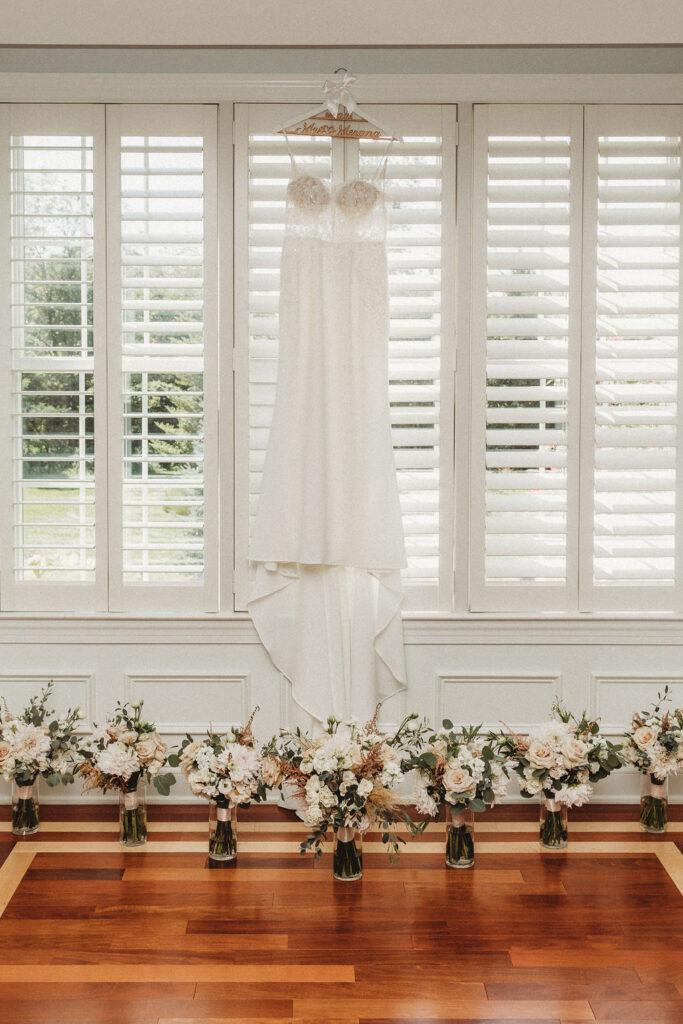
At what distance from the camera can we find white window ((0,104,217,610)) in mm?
3285

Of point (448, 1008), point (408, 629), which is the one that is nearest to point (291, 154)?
point (408, 629)

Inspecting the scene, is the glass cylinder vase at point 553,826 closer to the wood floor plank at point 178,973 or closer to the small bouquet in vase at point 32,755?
the wood floor plank at point 178,973

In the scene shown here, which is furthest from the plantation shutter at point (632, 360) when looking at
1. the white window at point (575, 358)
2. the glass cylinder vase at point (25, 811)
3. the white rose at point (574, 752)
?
the glass cylinder vase at point (25, 811)

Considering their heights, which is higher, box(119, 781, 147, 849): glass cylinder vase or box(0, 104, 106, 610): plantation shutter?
box(0, 104, 106, 610): plantation shutter

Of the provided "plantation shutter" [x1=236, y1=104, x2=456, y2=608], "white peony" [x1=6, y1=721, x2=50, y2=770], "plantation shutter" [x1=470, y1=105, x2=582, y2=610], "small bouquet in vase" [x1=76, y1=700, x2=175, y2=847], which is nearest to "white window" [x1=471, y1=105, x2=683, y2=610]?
"plantation shutter" [x1=470, y1=105, x2=582, y2=610]

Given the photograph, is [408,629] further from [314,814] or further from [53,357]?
[53,357]

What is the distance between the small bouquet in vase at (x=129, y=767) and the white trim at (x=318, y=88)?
2.27 m

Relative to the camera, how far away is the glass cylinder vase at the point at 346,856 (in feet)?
9.45

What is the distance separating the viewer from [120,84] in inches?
128

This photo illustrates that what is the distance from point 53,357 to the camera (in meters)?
3.35

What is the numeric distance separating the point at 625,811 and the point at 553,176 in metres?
2.46

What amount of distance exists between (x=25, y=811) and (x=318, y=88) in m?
2.88

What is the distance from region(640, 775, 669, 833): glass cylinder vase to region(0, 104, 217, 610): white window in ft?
5.87

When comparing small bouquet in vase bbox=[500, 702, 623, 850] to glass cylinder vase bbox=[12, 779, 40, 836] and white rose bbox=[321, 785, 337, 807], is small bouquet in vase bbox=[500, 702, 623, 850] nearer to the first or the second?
white rose bbox=[321, 785, 337, 807]
